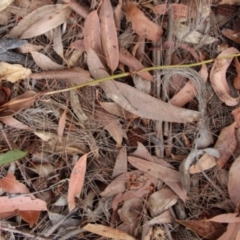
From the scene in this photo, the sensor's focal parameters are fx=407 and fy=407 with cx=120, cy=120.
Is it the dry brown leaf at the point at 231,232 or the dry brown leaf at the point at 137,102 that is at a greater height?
the dry brown leaf at the point at 137,102

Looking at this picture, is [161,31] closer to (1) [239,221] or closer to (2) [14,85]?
(2) [14,85]

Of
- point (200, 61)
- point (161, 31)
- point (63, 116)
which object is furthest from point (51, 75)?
point (200, 61)

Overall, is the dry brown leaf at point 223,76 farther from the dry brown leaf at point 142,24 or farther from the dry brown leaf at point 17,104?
the dry brown leaf at point 17,104

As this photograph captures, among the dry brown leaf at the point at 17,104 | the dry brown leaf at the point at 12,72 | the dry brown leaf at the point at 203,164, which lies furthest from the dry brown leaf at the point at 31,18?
the dry brown leaf at the point at 203,164

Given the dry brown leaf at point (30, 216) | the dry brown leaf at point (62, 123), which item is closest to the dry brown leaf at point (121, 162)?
the dry brown leaf at point (62, 123)

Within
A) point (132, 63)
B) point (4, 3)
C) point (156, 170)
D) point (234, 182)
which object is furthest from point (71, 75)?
point (234, 182)

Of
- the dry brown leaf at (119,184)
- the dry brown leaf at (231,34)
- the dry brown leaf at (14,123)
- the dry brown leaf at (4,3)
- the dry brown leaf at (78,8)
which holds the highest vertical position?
the dry brown leaf at (4,3)

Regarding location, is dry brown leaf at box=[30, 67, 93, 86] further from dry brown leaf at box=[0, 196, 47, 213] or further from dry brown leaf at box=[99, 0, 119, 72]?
dry brown leaf at box=[0, 196, 47, 213]
